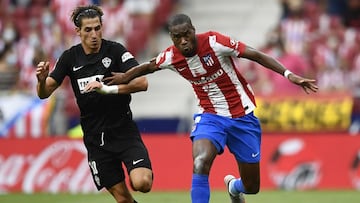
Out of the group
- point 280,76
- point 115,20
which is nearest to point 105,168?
point 280,76

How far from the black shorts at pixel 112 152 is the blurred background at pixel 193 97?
6.37 metres

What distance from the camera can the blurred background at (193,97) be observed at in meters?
17.7

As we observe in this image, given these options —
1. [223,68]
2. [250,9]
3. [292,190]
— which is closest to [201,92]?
[223,68]

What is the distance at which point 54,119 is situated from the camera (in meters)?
18.7

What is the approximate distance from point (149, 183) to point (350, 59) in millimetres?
10786

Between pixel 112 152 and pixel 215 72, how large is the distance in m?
1.38

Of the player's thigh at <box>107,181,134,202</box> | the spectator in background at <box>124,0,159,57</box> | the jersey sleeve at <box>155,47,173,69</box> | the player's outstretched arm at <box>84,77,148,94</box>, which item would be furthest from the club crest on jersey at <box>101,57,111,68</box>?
the spectator in background at <box>124,0,159,57</box>

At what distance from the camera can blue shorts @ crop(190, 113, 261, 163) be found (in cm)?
1153

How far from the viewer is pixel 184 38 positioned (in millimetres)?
11070

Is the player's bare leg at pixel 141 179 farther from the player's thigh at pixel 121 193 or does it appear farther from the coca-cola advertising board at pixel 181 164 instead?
the coca-cola advertising board at pixel 181 164

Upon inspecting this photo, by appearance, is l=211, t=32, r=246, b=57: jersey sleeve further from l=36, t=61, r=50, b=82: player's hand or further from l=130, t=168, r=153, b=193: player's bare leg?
l=36, t=61, r=50, b=82: player's hand

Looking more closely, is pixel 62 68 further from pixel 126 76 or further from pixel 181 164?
pixel 181 164

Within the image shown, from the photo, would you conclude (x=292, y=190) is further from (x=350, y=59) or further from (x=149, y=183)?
(x=149, y=183)

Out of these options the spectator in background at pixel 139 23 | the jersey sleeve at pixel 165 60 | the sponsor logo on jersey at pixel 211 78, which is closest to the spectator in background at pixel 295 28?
the spectator in background at pixel 139 23
